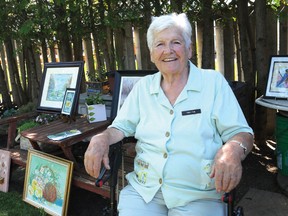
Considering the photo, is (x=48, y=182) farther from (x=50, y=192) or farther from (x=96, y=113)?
(x=96, y=113)

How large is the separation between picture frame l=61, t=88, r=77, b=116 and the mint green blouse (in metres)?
1.31

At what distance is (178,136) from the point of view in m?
1.83

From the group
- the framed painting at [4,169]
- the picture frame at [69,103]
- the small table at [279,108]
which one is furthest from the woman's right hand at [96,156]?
the framed painting at [4,169]

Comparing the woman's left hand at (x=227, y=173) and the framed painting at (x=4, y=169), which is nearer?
the woman's left hand at (x=227, y=173)

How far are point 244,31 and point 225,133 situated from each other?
2286 millimetres

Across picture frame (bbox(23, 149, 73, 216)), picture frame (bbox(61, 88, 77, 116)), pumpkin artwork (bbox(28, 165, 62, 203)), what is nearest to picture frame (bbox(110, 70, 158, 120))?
picture frame (bbox(61, 88, 77, 116))

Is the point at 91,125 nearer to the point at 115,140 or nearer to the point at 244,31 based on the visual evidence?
the point at 115,140

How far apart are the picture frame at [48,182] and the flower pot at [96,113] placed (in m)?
0.47

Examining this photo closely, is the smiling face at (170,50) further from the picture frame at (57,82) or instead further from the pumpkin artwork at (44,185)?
the pumpkin artwork at (44,185)

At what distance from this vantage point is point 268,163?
3477 mm

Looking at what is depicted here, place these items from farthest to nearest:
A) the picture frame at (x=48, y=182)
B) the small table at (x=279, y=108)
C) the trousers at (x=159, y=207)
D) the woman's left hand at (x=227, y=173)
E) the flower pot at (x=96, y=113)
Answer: the flower pot at (x=96, y=113) < the picture frame at (x=48, y=182) < the small table at (x=279, y=108) < the trousers at (x=159, y=207) < the woman's left hand at (x=227, y=173)

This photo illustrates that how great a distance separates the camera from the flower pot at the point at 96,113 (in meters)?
3.00

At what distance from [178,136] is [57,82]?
1.99m

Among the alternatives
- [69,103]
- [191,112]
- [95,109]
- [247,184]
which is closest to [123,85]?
[95,109]
